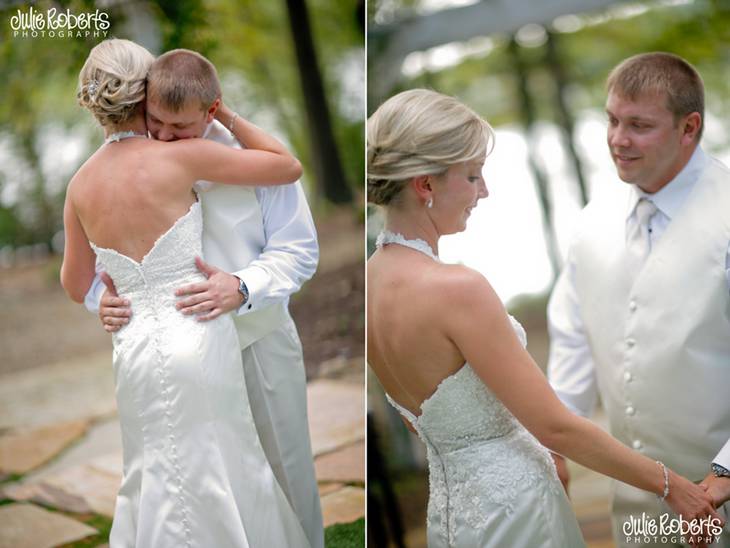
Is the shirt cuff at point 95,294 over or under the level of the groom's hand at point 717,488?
over

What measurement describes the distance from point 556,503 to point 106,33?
199 centimetres

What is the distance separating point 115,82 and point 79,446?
139cm

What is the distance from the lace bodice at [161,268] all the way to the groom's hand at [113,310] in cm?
2

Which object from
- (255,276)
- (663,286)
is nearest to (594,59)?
(663,286)

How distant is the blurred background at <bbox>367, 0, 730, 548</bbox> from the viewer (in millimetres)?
2982

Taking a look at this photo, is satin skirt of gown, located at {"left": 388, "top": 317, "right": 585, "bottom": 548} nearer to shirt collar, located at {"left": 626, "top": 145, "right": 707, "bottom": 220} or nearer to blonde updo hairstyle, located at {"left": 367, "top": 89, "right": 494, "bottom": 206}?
blonde updo hairstyle, located at {"left": 367, "top": 89, "right": 494, "bottom": 206}

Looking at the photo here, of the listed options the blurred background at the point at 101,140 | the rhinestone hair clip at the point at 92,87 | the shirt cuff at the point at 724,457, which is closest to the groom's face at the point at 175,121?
the rhinestone hair clip at the point at 92,87

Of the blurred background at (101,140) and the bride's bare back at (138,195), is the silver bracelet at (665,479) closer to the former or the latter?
the blurred background at (101,140)

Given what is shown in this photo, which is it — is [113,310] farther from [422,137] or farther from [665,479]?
[665,479]

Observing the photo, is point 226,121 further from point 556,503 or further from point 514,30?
point 556,503

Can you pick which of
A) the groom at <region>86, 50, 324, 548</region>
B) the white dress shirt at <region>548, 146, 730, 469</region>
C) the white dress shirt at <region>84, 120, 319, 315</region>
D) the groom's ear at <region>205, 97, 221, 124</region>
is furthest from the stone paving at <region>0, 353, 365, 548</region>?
the groom's ear at <region>205, 97, 221, 124</region>

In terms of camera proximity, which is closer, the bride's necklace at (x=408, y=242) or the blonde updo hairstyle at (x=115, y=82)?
the bride's necklace at (x=408, y=242)

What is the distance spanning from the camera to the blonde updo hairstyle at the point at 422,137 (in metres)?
2.48

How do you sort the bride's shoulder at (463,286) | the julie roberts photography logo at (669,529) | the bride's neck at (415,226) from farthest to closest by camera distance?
the julie roberts photography logo at (669,529) < the bride's neck at (415,226) < the bride's shoulder at (463,286)
